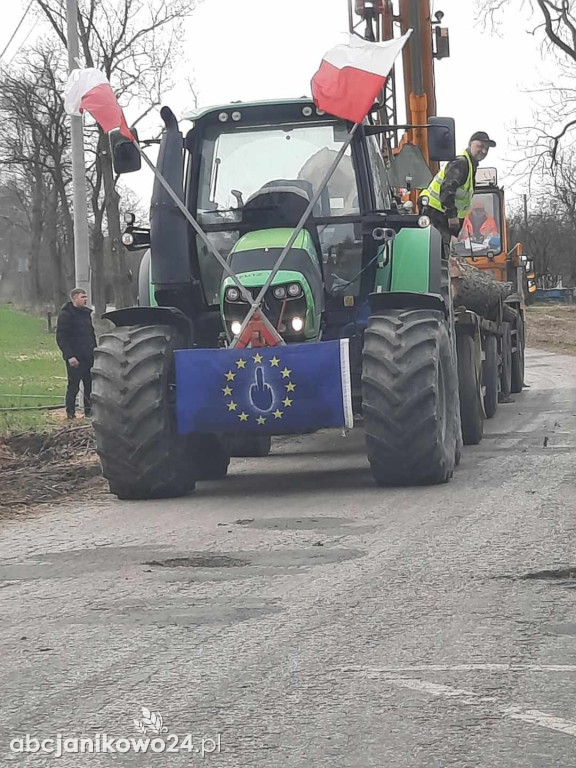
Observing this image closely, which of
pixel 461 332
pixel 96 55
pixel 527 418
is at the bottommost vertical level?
pixel 527 418

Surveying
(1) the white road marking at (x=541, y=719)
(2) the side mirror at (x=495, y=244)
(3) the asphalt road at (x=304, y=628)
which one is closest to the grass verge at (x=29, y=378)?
(3) the asphalt road at (x=304, y=628)

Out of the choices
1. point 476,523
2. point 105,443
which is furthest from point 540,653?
point 105,443

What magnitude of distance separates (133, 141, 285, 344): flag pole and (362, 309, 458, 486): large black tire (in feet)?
2.37

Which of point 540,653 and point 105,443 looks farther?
point 105,443

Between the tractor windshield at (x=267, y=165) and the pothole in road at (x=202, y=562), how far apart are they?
3.86 meters

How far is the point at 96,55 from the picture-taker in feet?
144

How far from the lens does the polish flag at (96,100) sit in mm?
10141

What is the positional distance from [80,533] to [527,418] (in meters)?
8.26

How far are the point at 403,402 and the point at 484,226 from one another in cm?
1184

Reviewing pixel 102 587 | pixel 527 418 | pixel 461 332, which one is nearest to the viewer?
pixel 102 587

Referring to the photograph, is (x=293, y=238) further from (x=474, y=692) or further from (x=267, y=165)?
(x=474, y=692)

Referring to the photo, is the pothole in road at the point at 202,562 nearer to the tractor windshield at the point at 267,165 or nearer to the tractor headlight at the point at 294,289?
the tractor headlight at the point at 294,289

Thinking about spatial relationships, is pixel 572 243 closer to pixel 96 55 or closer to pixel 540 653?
pixel 96 55

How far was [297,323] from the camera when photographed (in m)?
9.65
